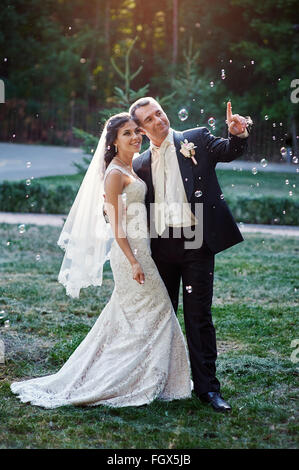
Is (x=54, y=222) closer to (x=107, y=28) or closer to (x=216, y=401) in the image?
(x=216, y=401)

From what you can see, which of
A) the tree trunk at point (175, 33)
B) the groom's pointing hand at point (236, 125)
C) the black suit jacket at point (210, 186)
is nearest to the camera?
the groom's pointing hand at point (236, 125)

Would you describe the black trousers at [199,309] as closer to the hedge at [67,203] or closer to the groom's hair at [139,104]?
the groom's hair at [139,104]

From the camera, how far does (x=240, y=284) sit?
8250 millimetres

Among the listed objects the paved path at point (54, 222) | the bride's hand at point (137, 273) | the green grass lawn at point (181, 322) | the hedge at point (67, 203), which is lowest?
the green grass lawn at point (181, 322)

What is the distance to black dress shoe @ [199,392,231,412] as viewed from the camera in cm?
428

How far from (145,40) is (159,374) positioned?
28581 millimetres

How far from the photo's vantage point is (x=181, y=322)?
263 inches

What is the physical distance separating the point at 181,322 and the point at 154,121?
9.12 feet

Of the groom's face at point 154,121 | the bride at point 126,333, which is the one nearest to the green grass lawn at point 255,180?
the bride at point 126,333

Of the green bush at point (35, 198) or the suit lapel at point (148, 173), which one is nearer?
the suit lapel at point (148, 173)

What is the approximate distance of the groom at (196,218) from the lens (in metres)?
4.33

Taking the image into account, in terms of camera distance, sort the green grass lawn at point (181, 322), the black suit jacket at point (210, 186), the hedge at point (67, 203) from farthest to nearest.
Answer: the hedge at point (67, 203)
the black suit jacket at point (210, 186)
the green grass lawn at point (181, 322)

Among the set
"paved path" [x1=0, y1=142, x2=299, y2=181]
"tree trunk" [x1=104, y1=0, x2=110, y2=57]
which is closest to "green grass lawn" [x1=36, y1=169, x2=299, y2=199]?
"paved path" [x1=0, y1=142, x2=299, y2=181]
